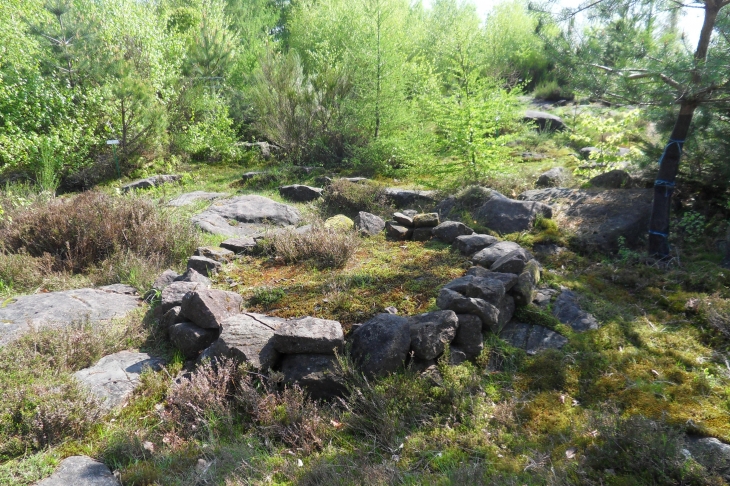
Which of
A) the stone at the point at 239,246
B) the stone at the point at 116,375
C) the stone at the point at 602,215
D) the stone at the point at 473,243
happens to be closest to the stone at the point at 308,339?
the stone at the point at 116,375

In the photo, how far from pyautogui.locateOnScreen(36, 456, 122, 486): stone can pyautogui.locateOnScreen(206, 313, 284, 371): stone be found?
104 cm

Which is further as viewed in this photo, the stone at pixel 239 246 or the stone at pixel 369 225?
the stone at pixel 369 225

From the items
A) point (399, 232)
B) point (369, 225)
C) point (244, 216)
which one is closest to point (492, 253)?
point (399, 232)

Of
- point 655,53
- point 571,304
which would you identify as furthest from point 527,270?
point 655,53

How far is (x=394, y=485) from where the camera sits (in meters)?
2.65

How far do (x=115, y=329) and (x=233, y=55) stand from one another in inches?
620

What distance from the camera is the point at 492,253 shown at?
5.28m

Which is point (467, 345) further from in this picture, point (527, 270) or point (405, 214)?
point (405, 214)

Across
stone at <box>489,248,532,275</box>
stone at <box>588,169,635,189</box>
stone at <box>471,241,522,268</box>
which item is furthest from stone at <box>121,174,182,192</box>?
stone at <box>588,169,635,189</box>

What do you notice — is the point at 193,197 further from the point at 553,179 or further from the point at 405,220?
the point at 553,179

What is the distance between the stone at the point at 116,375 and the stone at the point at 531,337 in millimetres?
2960

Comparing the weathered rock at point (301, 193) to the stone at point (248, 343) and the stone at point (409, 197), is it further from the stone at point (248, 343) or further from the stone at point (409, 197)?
the stone at point (248, 343)

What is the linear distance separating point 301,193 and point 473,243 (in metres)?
4.60

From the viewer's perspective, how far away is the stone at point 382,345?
3514mm
